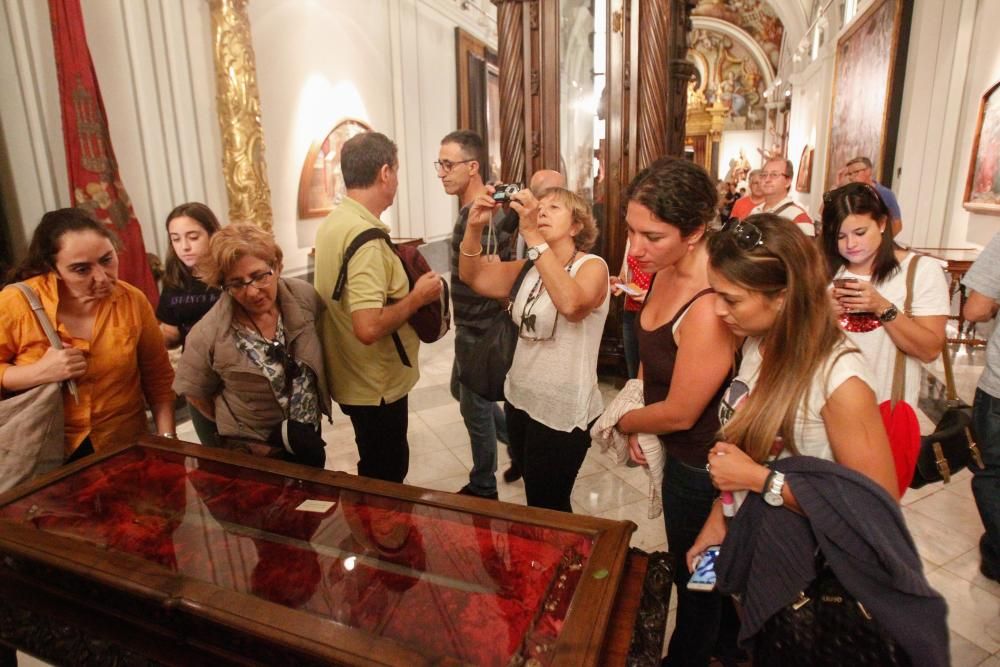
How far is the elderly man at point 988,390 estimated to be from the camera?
2.05 m

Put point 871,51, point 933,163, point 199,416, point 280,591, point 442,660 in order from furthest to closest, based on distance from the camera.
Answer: point 871,51 → point 933,163 → point 199,416 → point 280,591 → point 442,660

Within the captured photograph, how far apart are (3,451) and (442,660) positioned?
5.13 ft

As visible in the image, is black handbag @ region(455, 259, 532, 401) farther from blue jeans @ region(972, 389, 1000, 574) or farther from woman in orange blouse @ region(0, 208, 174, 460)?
blue jeans @ region(972, 389, 1000, 574)

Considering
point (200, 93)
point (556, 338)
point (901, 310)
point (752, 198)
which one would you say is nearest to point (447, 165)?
point (556, 338)

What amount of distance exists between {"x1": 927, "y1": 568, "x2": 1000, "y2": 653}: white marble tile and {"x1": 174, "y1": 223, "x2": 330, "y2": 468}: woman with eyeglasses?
243 centimetres

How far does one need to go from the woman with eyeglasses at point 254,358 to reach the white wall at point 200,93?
8.02ft

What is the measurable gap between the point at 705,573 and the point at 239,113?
4604mm

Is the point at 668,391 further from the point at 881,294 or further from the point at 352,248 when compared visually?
the point at 352,248

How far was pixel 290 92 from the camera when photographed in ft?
17.1

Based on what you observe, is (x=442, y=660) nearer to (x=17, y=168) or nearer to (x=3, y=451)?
(x=3, y=451)

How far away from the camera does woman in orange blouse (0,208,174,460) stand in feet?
5.76

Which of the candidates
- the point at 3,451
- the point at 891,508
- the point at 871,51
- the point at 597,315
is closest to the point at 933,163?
the point at 871,51

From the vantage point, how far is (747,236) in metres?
1.20

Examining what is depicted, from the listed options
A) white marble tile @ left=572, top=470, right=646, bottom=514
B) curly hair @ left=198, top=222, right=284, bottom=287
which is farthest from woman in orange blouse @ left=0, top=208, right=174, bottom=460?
white marble tile @ left=572, top=470, right=646, bottom=514
